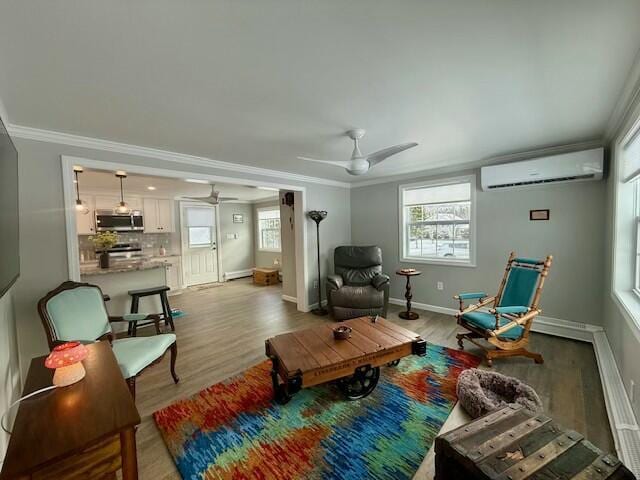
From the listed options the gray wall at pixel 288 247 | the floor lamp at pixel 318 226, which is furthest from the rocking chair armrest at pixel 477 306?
the gray wall at pixel 288 247

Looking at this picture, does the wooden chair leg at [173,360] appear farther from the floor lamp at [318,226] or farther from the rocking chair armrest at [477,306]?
the rocking chair armrest at [477,306]

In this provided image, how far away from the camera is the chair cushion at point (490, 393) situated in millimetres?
1853

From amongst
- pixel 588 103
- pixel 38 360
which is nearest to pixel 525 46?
pixel 588 103

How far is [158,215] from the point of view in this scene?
6.33m

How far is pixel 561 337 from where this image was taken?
320 cm

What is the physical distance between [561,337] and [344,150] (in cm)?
346

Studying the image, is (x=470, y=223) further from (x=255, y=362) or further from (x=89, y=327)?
(x=89, y=327)

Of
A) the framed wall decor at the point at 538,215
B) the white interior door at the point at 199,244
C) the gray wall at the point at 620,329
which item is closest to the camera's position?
the gray wall at the point at 620,329

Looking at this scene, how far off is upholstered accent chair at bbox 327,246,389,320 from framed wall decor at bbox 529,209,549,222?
2.00m

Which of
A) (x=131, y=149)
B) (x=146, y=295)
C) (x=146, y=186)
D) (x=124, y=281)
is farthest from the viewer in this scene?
(x=146, y=186)

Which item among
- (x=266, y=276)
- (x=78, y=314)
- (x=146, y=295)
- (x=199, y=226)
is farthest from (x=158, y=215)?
(x=78, y=314)

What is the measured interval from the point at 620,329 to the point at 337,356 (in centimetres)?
235

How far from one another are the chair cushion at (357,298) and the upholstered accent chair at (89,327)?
2.14 metres

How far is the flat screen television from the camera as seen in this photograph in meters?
1.27
